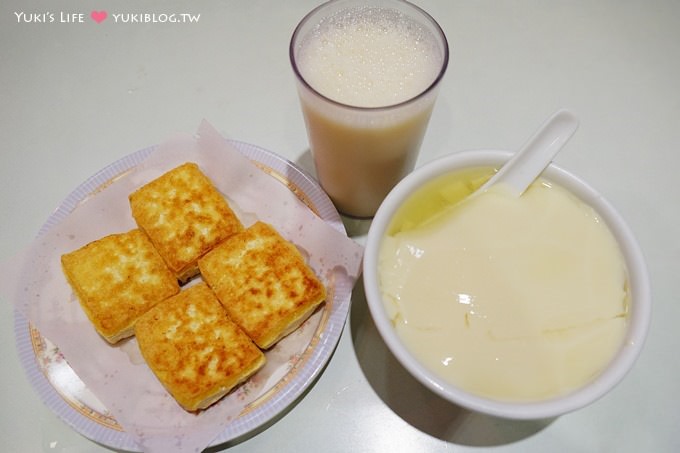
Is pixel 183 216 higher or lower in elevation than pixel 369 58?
lower

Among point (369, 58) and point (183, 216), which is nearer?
point (369, 58)

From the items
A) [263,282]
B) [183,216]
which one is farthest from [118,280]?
[263,282]

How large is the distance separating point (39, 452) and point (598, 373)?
1036mm

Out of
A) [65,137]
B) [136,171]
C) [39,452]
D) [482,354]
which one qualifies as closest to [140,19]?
[65,137]

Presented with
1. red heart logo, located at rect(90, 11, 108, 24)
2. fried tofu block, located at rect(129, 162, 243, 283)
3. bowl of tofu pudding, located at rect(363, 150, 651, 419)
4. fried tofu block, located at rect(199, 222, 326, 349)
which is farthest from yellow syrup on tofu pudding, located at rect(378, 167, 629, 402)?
red heart logo, located at rect(90, 11, 108, 24)

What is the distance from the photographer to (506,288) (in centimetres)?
83

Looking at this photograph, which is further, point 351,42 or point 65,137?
point 65,137

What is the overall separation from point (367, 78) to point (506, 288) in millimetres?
471

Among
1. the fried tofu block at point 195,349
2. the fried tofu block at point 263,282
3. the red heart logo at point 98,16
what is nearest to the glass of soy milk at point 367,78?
the fried tofu block at point 263,282

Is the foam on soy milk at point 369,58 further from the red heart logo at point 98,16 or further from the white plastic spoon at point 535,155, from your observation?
the red heart logo at point 98,16

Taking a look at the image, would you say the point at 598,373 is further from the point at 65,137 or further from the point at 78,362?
the point at 65,137

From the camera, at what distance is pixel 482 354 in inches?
31.0

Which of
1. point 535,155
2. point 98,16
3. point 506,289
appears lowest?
point 506,289

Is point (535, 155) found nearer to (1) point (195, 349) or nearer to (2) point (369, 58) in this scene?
(2) point (369, 58)
